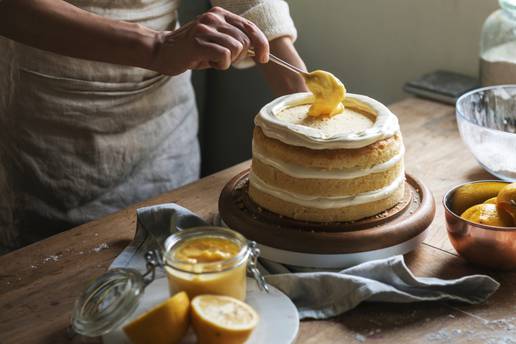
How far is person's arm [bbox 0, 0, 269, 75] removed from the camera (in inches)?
45.2

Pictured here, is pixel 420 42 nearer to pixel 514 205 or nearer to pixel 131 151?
pixel 131 151

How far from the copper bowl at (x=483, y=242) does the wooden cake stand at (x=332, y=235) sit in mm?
49

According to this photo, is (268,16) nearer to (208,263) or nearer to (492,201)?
(492,201)

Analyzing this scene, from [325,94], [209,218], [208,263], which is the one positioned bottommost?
[209,218]

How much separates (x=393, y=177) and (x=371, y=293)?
196 millimetres

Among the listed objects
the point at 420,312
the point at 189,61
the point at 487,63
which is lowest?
the point at 420,312

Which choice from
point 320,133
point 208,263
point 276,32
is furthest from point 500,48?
point 208,263

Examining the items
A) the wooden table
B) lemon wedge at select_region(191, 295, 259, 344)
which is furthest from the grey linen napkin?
lemon wedge at select_region(191, 295, 259, 344)

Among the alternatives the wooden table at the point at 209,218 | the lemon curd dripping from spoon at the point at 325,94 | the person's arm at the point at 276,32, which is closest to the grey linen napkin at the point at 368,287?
the wooden table at the point at 209,218

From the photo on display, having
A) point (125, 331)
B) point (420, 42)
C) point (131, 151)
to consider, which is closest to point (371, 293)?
point (125, 331)

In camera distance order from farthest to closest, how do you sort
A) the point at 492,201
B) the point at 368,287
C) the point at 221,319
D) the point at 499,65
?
1. the point at 499,65
2. the point at 492,201
3. the point at 368,287
4. the point at 221,319

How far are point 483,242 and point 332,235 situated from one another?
0.68 feet

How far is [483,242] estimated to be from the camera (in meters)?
1.06

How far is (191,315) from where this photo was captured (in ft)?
2.92
